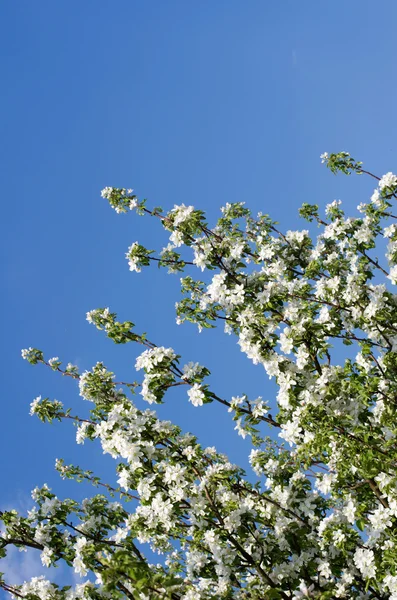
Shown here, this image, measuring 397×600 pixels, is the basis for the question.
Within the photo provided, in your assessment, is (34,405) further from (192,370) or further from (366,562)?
(366,562)

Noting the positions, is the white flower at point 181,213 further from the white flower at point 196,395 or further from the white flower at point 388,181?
the white flower at point 388,181

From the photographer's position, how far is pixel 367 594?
704 cm

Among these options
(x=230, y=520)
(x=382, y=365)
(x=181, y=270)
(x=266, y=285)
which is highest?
(x=181, y=270)

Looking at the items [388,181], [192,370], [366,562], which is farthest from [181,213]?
[366,562]

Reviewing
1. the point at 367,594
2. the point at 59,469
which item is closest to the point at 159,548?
the point at 59,469

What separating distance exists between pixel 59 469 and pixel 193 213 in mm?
4615

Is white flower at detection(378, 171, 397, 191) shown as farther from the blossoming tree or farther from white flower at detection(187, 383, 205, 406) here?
white flower at detection(187, 383, 205, 406)

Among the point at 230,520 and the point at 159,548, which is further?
the point at 159,548

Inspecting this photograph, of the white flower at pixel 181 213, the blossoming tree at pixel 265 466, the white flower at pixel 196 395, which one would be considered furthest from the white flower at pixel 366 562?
the white flower at pixel 181 213

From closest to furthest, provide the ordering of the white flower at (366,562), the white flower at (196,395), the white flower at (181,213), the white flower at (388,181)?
the white flower at (366,562) → the white flower at (196,395) → the white flower at (181,213) → the white flower at (388,181)

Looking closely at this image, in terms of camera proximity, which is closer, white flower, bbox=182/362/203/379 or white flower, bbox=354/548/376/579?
white flower, bbox=354/548/376/579

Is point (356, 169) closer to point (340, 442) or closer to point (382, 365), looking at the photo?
point (382, 365)

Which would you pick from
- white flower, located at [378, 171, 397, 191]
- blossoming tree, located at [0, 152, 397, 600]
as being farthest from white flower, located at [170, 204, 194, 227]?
white flower, located at [378, 171, 397, 191]

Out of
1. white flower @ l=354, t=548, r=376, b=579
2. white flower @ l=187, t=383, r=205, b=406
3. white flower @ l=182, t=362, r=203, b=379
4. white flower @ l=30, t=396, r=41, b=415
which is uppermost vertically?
white flower @ l=30, t=396, r=41, b=415
